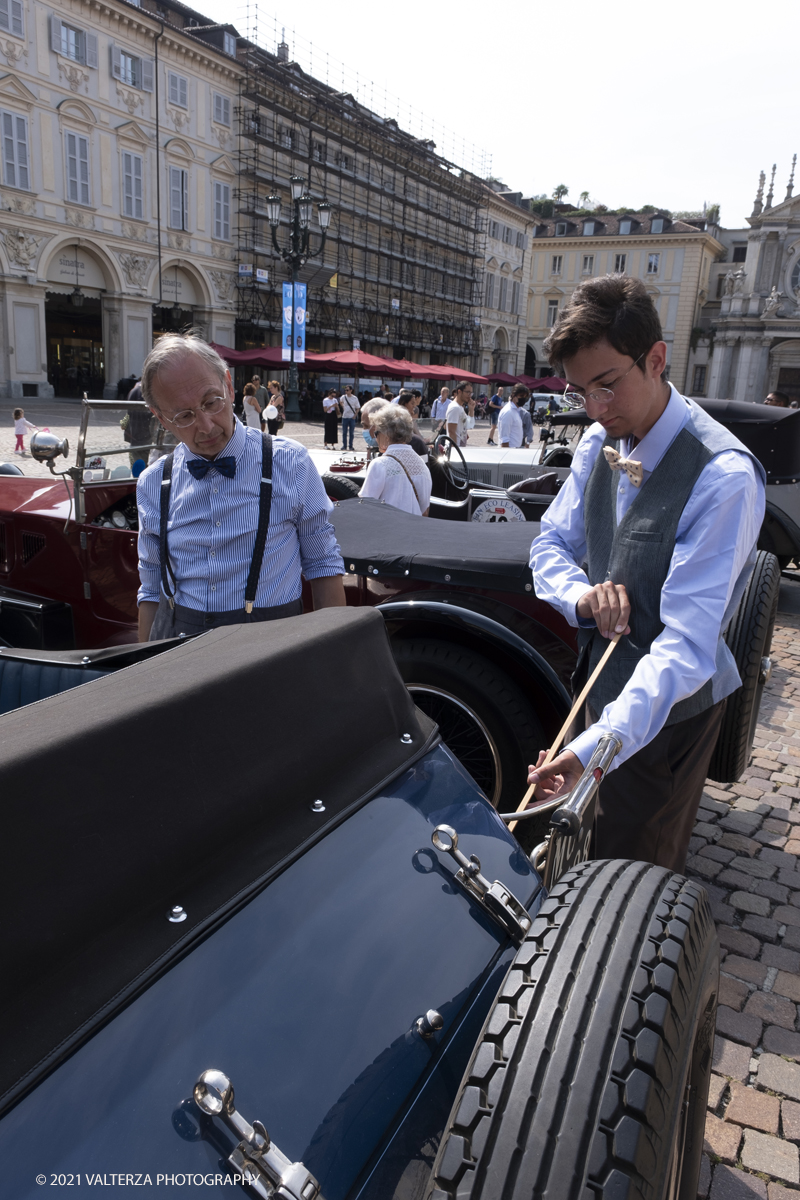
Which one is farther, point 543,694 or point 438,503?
point 438,503

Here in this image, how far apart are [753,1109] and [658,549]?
156cm

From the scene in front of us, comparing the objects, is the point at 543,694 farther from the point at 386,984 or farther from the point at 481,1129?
the point at 481,1129

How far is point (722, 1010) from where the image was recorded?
251cm

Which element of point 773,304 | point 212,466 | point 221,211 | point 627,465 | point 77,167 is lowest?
point 212,466

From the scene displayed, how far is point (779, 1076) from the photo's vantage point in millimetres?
2248

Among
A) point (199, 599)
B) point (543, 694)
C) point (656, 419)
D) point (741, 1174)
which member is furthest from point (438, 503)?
point (741, 1174)

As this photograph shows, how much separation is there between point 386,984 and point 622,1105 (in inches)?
14.3

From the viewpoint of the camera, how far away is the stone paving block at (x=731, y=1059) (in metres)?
2.26

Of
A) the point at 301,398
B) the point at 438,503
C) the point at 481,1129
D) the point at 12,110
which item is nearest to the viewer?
the point at 481,1129

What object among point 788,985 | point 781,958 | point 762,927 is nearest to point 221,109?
point 762,927

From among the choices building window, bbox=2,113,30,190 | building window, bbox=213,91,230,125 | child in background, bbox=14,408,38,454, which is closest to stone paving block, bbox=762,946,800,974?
child in background, bbox=14,408,38,454

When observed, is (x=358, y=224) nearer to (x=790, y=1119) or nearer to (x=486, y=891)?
(x=790, y=1119)

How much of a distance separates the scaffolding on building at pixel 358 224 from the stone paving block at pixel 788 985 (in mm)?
29262

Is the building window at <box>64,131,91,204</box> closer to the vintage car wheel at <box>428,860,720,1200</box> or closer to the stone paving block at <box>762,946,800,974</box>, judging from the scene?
the stone paving block at <box>762,946,800,974</box>
